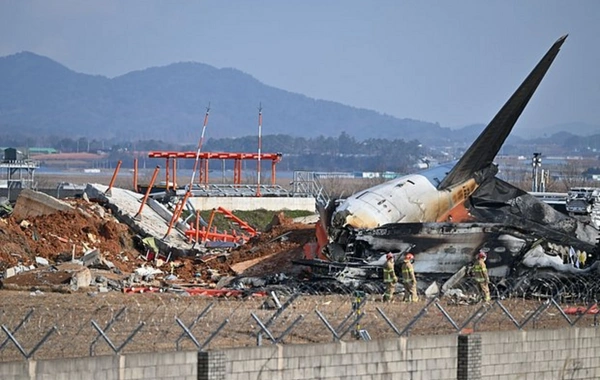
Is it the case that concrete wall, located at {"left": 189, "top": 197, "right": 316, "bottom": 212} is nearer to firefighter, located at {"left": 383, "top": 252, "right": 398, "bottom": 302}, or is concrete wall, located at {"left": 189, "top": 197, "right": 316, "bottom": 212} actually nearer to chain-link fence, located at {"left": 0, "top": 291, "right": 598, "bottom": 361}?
chain-link fence, located at {"left": 0, "top": 291, "right": 598, "bottom": 361}

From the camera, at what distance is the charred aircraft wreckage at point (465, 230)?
37719 millimetres

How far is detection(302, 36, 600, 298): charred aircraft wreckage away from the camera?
3772 centimetres

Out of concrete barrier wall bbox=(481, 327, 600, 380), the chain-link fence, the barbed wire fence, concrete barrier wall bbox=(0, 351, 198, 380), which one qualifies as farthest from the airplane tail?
concrete barrier wall bbox=(0, 351, 198, 380)

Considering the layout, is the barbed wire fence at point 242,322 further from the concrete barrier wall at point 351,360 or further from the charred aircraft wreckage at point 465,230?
the charred aircraft wreckage at point 465,230

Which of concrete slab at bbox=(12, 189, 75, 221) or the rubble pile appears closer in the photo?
the rubble pile

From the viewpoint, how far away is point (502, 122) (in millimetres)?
46719

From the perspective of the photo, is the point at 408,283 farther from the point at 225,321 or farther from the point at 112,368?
the point at 112,368

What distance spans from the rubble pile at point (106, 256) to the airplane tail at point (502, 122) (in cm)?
571

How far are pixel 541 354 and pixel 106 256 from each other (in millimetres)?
24322

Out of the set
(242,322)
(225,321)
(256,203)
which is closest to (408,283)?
(242,322)

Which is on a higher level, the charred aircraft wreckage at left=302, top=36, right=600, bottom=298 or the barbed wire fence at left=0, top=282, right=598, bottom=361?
the charred aircraft wreckage at left=302, top=36, right=600, bottom=298

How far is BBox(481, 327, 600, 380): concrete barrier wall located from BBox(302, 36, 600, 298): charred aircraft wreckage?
9.94 meters

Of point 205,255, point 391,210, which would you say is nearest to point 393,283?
point 391,210

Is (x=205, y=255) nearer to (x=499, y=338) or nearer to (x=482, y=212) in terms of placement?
(x=482, y=212)
